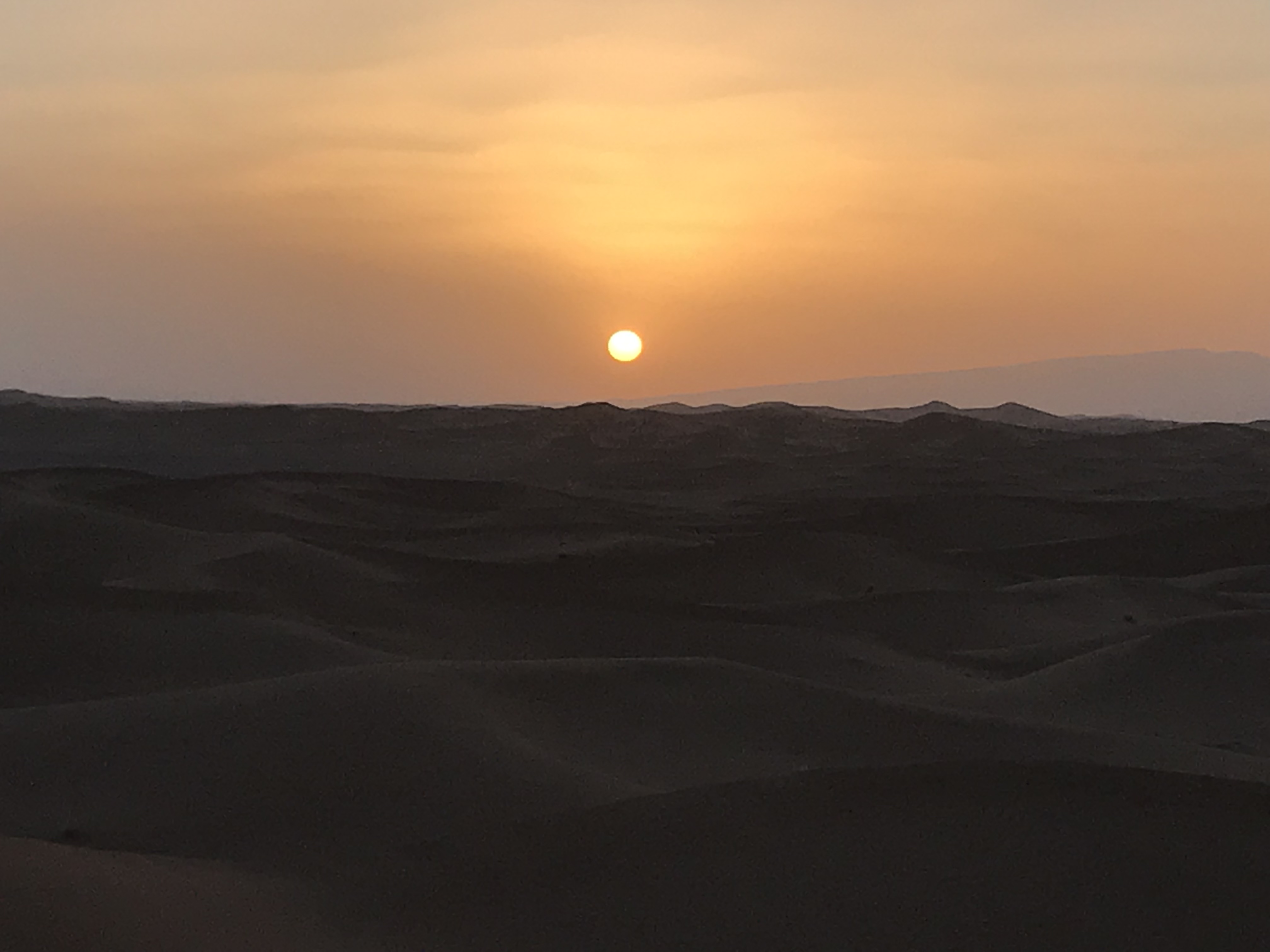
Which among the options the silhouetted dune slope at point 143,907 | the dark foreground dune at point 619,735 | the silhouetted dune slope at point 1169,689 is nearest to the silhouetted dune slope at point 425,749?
the dark foreground dune at point 619,735

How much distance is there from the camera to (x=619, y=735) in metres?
3.11

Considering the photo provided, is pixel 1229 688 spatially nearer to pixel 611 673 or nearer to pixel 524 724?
pixel 611 673

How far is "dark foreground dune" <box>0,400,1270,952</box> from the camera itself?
81.9 inches

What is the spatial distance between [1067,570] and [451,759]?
202 inches

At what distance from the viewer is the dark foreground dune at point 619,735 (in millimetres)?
2080

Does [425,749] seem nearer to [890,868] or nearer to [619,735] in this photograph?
[619,735]

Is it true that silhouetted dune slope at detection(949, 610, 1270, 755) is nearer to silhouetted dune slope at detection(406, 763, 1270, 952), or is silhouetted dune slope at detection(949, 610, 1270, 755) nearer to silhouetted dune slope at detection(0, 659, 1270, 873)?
silhouetted dune slope at detection(0, 659, 1270, 873)

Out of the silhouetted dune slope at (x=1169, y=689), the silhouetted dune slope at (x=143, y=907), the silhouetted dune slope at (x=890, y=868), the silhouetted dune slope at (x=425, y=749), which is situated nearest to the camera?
the silhouetted dune slope at (x=143, y=907)

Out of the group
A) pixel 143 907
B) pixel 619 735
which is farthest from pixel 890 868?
pixel 143 907

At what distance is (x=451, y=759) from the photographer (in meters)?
2.79

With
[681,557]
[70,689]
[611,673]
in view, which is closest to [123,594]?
[70,689]

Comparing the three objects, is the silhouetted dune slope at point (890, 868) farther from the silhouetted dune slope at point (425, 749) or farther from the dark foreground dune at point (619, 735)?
the silhouetted dune slope at point (425, 749)

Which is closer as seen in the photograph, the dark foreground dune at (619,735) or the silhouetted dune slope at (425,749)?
the dark foreground dune at (619,735)

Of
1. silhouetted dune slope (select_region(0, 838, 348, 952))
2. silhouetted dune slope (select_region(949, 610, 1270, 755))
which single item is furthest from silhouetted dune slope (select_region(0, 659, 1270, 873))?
silhouetted dune slope (select_region(949, 610, 1270, 755))
